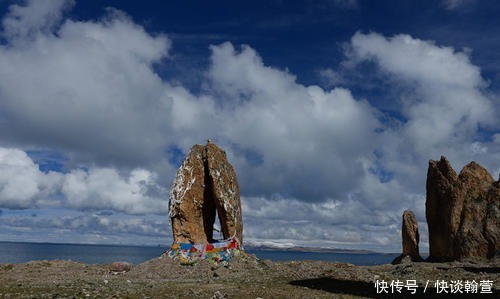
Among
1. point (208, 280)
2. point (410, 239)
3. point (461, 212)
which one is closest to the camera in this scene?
point (208, 280)

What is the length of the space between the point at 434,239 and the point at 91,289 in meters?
44.0

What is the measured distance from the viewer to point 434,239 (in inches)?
2226

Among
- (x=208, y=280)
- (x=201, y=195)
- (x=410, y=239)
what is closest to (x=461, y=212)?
(x=410, y=239)

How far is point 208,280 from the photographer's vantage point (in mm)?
29109

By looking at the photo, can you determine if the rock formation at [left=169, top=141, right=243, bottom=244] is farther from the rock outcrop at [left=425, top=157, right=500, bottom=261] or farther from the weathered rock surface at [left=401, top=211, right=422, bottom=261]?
the weathered rock surface at [left=401, top=211, right=422, bottom=261]

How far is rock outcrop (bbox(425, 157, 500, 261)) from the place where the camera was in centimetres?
4831

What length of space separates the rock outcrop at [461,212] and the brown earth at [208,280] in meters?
13.4

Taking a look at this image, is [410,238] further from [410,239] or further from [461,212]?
[461,212]

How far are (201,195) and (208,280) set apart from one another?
11.5 m

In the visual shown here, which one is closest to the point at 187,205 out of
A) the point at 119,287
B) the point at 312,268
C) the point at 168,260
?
the point at 168,260

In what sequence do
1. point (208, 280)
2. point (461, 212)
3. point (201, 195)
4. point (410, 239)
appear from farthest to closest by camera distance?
point (410, 239)
point (461, 212)
point (201, 195)
point (208, 280)

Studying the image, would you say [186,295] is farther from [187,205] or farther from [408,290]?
[187,205]

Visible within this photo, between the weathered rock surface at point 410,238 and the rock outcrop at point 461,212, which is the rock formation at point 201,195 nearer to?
the rock outcrop at point 461,212

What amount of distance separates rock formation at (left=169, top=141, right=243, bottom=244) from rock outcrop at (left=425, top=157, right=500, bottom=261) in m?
24.5
